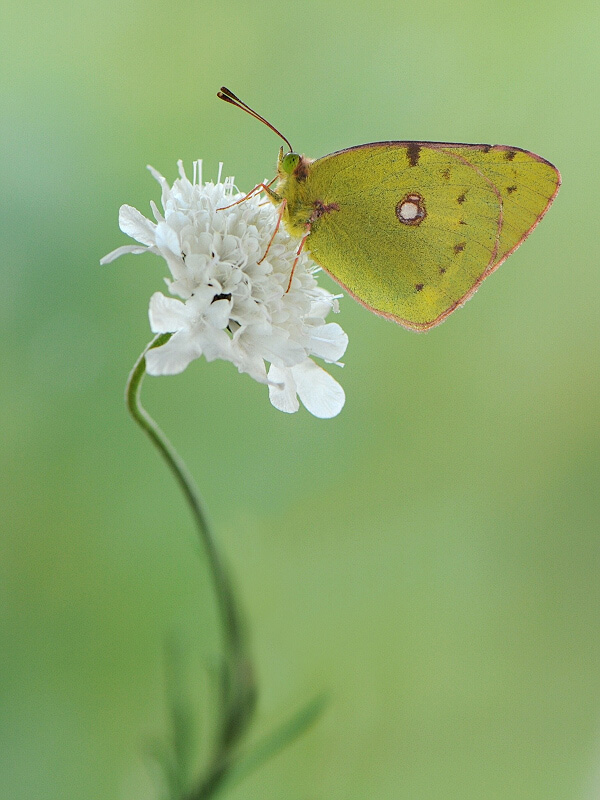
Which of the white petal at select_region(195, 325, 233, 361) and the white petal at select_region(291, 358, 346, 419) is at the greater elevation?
the white petal at select_region(195, 325, 233, 361)

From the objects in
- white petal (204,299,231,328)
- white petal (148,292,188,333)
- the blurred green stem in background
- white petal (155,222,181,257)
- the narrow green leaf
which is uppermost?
white petal (155,222,181,257)

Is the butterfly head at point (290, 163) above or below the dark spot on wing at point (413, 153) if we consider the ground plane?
above

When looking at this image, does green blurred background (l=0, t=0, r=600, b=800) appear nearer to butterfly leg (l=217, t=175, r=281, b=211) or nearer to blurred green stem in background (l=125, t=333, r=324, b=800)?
blurred green stem in background (l=125, t=333, r=324, b=800)

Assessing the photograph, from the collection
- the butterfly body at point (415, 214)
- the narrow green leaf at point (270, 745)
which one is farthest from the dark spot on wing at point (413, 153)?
the narrow green leaf at point (270, 745)

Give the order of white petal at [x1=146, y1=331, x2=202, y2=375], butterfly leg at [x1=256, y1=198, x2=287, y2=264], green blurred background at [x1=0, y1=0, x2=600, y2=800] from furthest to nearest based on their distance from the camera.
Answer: green blurred background at [x1=0, y1=0, x2=600, y2=800] → butterfly leg at [x1=256, y1=198, x2=287, y2=264] → white petal at [x1=146, y1=331, x2=202, y2=375]

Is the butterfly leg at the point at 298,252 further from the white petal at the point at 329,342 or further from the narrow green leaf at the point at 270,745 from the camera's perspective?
the narrow green leaf at the point at 270,745

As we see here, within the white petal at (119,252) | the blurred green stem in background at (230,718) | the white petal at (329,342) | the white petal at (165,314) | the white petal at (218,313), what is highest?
the white petal at (119,252)

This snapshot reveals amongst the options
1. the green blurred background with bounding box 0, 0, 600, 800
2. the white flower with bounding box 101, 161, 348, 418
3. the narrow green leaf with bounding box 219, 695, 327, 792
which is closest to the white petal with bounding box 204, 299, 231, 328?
the white flower with bounding box 101, 161, 348, 418
